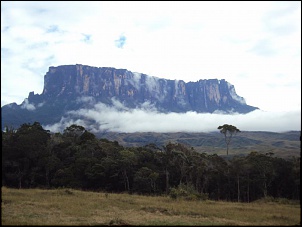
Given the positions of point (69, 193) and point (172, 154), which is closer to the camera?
point (69, 193)

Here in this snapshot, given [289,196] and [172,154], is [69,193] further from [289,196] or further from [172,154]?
[289,196]

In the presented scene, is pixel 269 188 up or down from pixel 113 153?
down

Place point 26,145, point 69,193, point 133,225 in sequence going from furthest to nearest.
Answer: point 26,145 → point 69,193 → point 133,225

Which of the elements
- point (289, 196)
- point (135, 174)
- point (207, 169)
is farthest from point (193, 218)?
point (289, 196)

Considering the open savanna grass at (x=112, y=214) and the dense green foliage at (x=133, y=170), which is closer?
the open savanna grass at (x=112, y=214)

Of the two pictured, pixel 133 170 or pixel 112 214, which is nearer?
pixel 112 214

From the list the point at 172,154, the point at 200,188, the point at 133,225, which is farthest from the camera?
the point at 200,188

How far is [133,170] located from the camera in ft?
154

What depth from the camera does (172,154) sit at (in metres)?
45.8

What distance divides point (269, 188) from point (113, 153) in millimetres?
25603

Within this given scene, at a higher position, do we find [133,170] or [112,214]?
[112,214]

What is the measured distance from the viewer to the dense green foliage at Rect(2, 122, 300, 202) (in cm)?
4319

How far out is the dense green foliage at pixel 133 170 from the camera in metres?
43.2

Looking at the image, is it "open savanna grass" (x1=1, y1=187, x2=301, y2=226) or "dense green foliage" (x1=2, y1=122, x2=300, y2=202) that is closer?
"open savanna grass" (x1=1, y1=187, x2=301, y2=226)
